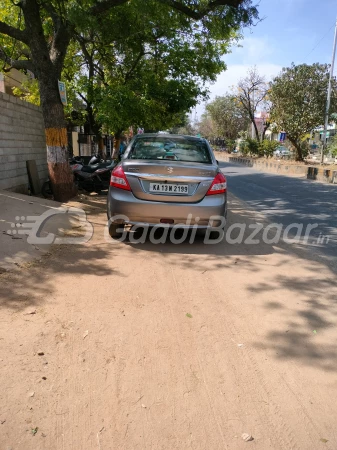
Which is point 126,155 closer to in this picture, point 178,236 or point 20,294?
point 178,236

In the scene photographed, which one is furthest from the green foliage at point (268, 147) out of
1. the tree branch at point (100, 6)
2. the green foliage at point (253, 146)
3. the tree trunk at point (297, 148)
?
the tree branch at point (100, 6)

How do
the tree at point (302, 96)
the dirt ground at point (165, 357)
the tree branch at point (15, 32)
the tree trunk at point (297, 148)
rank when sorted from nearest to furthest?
the dirt ground at point (165, 357) → the tree branch at point (15, 32) → the tree at point (302, 96) → the tree trunk at point (297, 148)

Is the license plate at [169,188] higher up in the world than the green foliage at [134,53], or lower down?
lower down

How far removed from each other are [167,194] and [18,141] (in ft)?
16.8

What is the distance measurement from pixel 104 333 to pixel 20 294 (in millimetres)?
1068

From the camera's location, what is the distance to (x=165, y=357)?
2.66 m

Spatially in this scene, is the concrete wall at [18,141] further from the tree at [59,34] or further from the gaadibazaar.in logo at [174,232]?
the gaadibazaar.in logo at [174,232]

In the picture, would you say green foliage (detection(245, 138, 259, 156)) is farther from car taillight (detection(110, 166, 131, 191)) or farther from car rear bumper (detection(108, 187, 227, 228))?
car taillight (detection(110, 166, 131, 191))

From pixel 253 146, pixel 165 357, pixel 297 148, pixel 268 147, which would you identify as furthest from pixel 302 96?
pixel 165 357

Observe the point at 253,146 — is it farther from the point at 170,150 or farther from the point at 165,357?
the point at 165,357

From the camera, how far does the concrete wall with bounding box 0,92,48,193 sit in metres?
7.63

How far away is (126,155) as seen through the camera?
5.45 metres

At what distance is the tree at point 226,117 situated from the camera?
53.3 metres

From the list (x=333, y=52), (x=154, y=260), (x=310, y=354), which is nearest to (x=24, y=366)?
(x=310, y=354)
